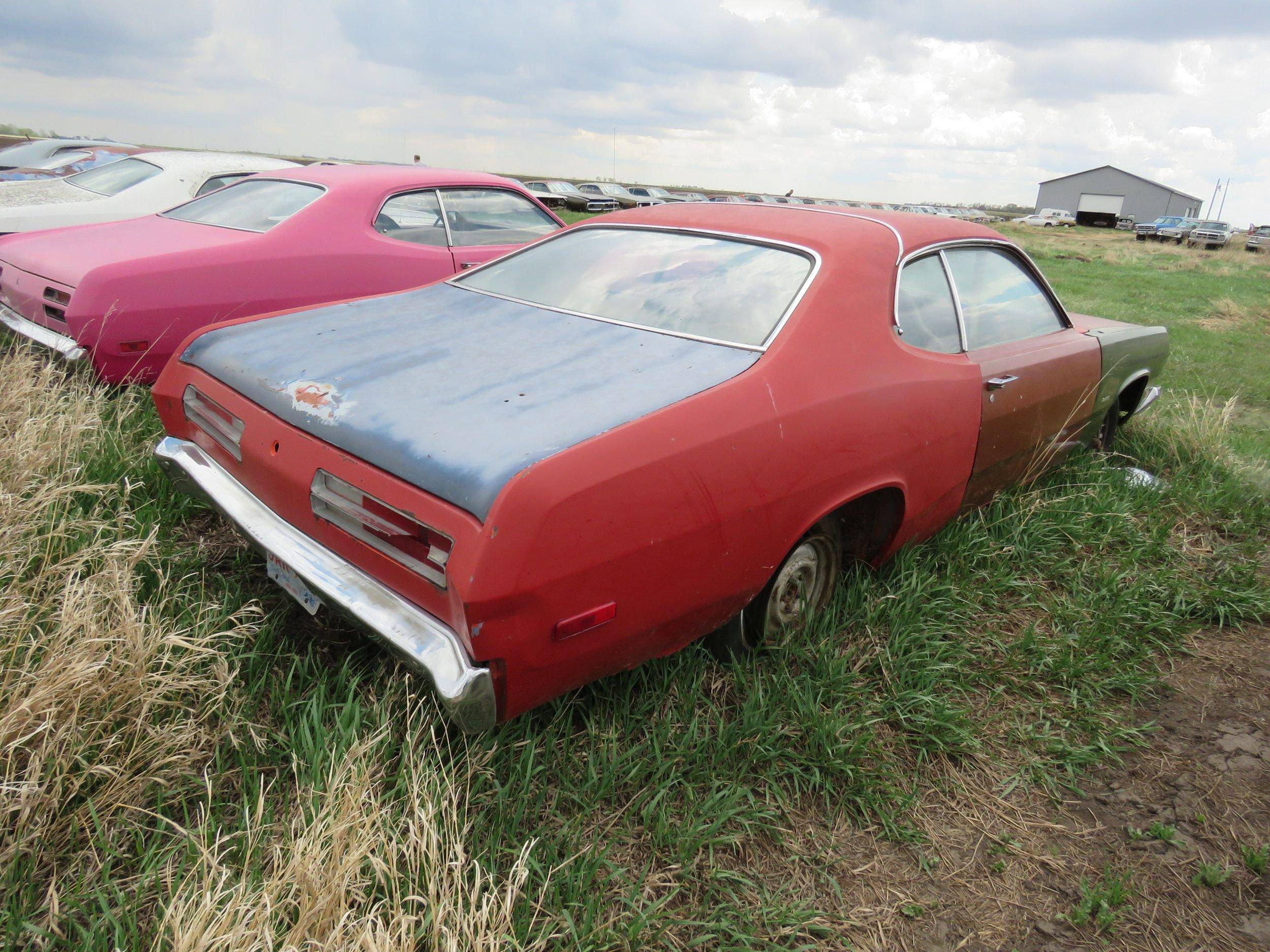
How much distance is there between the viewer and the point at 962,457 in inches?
116

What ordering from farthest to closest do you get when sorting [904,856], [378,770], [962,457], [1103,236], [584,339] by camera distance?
[1103,236] < [962,457] < [584,339] < [904,856] < [378,770]

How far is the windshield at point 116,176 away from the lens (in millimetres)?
6535

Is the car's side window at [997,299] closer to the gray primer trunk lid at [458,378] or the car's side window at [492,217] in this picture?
the gray primer trunk lid at [458,378]

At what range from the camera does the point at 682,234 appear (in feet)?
9.70

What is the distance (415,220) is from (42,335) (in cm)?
203

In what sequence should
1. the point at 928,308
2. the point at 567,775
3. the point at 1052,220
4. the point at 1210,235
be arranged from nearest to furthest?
the point at 567,775, the point at 928,308, the point at 1210,235, the point at 1052,220

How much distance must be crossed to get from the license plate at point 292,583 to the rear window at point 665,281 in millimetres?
1192

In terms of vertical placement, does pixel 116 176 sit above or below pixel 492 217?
below

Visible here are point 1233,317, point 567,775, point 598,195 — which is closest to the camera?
point 567,775

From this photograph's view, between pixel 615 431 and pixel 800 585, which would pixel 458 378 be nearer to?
pixel 615 431

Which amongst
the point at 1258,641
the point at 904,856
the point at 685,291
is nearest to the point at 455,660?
the point at 904,856

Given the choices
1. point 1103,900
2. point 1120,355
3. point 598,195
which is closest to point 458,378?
point 1103,900

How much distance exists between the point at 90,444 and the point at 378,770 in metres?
2.25

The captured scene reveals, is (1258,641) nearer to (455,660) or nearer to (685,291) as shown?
(685,291)
